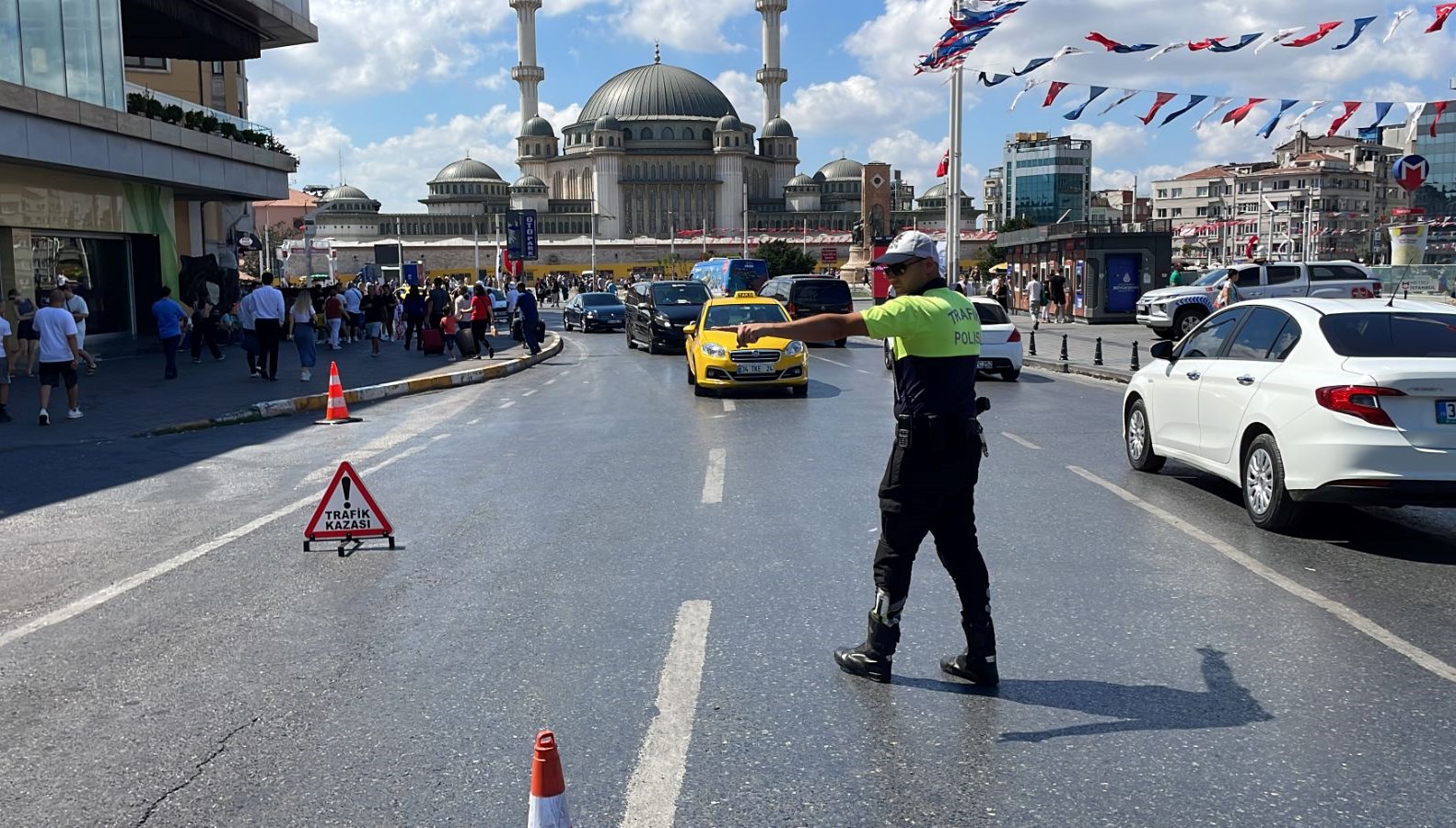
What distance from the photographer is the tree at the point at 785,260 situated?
348 feet

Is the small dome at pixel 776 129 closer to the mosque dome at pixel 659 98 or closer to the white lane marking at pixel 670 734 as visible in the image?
the mosque dome at pixel 659 98

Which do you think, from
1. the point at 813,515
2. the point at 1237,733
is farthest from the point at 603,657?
the point at 813,515

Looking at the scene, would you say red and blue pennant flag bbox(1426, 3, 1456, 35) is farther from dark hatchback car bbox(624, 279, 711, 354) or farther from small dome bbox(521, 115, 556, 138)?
small dome bbox(521, 115, 556, 138)

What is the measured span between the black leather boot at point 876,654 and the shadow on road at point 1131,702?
0.10m

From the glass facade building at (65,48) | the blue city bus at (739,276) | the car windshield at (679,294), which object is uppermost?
the glass facade building at (65,48)

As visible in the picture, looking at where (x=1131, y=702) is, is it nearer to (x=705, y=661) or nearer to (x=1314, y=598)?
(x=705, y=661)

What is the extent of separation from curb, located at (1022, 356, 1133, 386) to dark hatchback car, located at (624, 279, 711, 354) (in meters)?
8.07

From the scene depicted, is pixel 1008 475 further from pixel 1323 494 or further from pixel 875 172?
pixel 875 172

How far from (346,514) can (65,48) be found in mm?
21342

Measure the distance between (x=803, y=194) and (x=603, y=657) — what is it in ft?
509

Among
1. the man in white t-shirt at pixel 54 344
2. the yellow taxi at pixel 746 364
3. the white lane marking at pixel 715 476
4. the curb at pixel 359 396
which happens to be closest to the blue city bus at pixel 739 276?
the curb at pixel 359 396

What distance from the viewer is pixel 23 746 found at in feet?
14.4

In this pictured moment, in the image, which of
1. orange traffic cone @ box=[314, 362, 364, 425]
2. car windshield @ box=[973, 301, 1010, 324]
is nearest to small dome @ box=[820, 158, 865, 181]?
car windshield @ box=[973, 301, 1010, 324]

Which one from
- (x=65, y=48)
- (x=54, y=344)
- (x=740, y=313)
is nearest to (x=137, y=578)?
(x=54, y=344)
